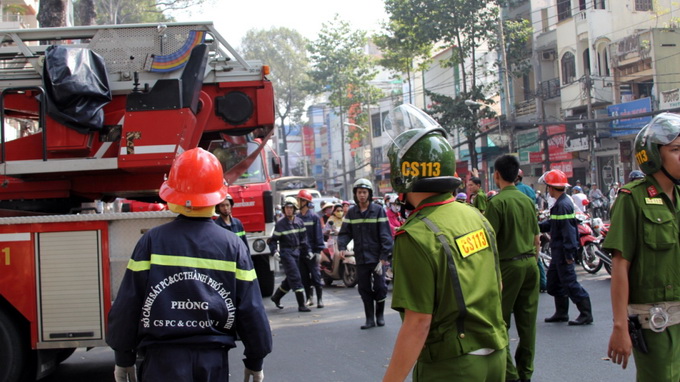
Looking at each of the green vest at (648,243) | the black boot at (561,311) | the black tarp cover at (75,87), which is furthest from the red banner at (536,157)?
the green vest at (648,243)

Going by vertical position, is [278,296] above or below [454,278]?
below

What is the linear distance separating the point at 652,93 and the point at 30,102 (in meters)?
28.8

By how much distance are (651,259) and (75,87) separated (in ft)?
16.3

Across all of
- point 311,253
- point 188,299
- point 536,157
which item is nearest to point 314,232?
point 311,253

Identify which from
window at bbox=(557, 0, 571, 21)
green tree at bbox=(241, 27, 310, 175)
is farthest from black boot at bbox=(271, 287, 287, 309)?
green tree at bbox=(241, 27, 310, 175)

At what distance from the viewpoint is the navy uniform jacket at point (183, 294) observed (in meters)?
3.26

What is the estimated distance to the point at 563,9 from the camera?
116ft

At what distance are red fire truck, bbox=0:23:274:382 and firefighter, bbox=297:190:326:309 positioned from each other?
4942 mm

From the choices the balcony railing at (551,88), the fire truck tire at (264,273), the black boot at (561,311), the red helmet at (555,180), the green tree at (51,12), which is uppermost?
the balcony railing at (551,88)

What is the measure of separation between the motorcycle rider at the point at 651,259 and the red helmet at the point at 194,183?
2.05 meters

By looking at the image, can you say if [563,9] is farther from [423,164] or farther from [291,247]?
[423,164]

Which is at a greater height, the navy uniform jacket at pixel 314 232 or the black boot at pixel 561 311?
the navy uniform jacket at pixel 314 232

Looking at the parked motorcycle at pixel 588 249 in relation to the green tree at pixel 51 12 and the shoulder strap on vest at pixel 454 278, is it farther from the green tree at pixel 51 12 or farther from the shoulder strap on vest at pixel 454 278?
the shoulder strap on vest at pixel 454 278

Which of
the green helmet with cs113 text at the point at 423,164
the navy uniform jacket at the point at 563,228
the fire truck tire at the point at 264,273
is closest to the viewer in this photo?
the green helmet with cs113 text at the point at 423,164
